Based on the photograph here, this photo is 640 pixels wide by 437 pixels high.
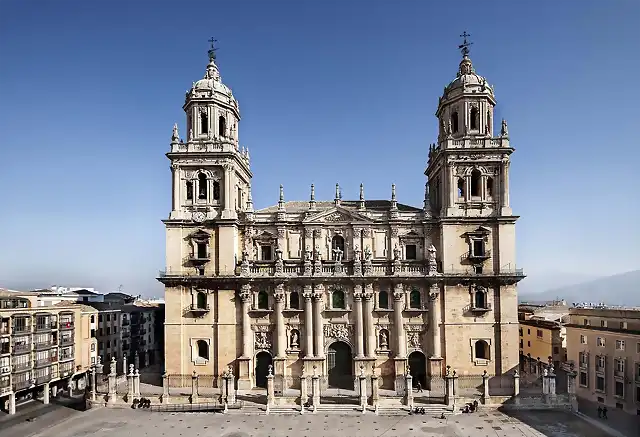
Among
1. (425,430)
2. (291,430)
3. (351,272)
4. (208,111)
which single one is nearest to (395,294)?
(351,272)

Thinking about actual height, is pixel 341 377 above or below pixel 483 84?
below

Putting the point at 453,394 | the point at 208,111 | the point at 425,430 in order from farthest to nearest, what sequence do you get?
the point at 208,111
the point at 453,394
the point at 425,430

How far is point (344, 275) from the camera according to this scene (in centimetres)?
4028

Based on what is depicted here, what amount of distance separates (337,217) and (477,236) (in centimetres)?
1175

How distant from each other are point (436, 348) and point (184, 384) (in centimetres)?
2073

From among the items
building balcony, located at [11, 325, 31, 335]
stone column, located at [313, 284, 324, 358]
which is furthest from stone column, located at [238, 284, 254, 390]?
building balcony, located at [11, 325, 31, 335]

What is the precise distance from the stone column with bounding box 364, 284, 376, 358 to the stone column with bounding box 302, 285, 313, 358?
455cm

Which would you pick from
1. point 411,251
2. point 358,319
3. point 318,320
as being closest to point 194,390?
point 318,320

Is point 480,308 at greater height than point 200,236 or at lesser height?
lesser

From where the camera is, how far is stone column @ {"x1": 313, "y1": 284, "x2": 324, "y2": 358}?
40.1 metres

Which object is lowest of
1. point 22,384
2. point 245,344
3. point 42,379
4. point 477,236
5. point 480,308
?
point 42,379

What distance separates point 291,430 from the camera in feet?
103

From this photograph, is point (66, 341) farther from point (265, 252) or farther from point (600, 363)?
point (600, 363)

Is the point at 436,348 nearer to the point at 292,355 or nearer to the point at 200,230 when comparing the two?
the point at 292,355
